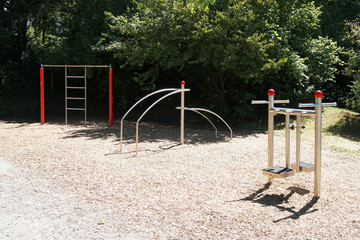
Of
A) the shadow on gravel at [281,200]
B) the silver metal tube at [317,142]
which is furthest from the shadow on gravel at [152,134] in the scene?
the silver metal tube at [317,142]

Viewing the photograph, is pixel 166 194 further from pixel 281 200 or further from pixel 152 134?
pixel 152 134

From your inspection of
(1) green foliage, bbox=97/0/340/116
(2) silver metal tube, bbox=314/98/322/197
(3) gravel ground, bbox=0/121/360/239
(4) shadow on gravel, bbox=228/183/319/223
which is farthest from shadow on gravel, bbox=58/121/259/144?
(2) silver metal tube, bbox=314/98/322/197

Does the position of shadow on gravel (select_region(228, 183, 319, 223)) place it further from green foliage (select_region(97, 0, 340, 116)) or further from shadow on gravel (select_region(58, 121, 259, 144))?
green foliage (select_region(97, 0, 340, 116))

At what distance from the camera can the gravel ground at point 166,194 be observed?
3678 millimetres

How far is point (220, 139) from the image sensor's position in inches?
359

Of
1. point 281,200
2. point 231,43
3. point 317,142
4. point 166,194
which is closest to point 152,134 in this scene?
point 231,43

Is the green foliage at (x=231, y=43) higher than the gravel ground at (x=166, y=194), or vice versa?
the green foliage at (x=231, y=43)

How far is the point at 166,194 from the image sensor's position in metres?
4.80

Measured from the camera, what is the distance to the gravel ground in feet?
12.1

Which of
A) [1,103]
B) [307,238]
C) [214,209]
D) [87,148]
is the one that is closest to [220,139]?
[87,148]

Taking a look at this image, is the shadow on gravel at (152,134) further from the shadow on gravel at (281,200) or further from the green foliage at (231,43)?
the shadow on gravel at (281,200)

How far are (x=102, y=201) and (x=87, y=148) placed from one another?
3.41m

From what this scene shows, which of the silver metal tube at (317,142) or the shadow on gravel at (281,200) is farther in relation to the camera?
the silver metal tube at (317,142)

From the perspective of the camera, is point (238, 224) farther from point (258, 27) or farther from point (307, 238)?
point (258, 27)
